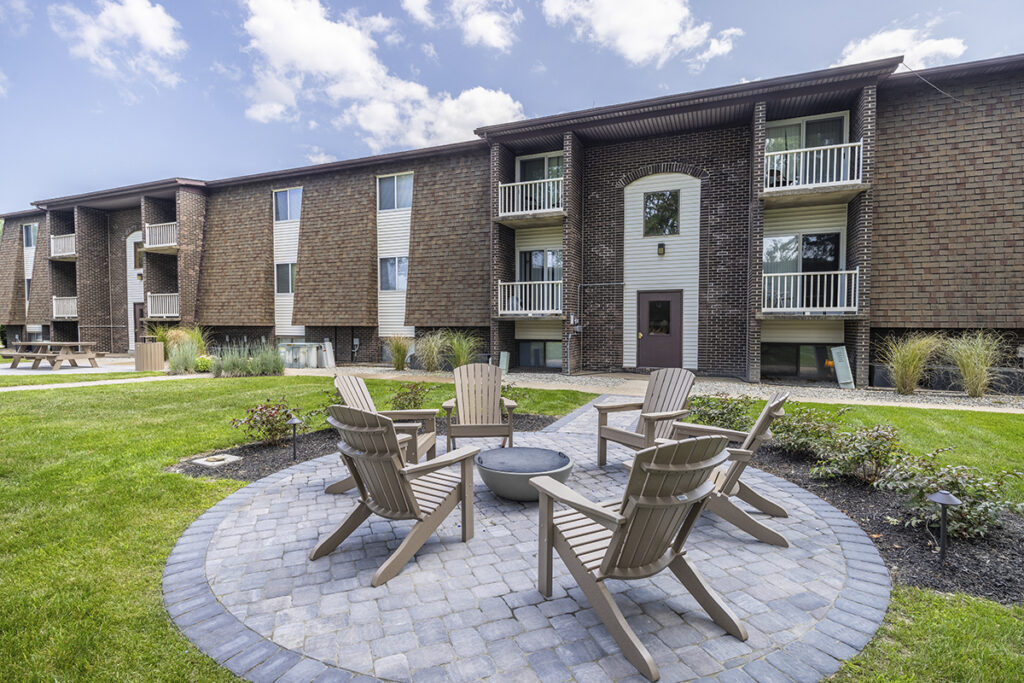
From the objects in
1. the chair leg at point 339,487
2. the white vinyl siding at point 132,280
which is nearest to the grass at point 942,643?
the chair leg at point 339,487

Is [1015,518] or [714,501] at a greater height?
[714,501]

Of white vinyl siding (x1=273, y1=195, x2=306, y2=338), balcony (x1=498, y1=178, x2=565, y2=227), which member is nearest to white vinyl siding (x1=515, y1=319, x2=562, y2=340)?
balcony (x1=498, y1=178, x2=565, y2=227)

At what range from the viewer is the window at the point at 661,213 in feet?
42.1

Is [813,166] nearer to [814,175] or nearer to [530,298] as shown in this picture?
[814,175]

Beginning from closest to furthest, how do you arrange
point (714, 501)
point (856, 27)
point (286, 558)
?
point (286, 558) → point (714, 501) → point (856, 27)

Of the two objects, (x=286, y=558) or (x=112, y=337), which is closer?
(x=286, y=558)

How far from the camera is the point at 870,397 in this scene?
29.1ft

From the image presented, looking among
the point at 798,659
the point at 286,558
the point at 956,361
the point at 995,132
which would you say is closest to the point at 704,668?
the point at 798,659

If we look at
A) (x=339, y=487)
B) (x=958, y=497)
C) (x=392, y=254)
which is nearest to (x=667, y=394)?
(x=958, y=497)

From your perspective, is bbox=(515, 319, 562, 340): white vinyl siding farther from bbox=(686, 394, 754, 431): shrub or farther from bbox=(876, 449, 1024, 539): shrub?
bbox=(876, 449, 1024, 539): shrub

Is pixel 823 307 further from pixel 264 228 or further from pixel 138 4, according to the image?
pixel 264 228

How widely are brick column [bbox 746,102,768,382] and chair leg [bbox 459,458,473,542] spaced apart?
10.1m

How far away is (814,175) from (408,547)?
12.8m

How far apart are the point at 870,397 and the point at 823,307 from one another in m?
2.92
